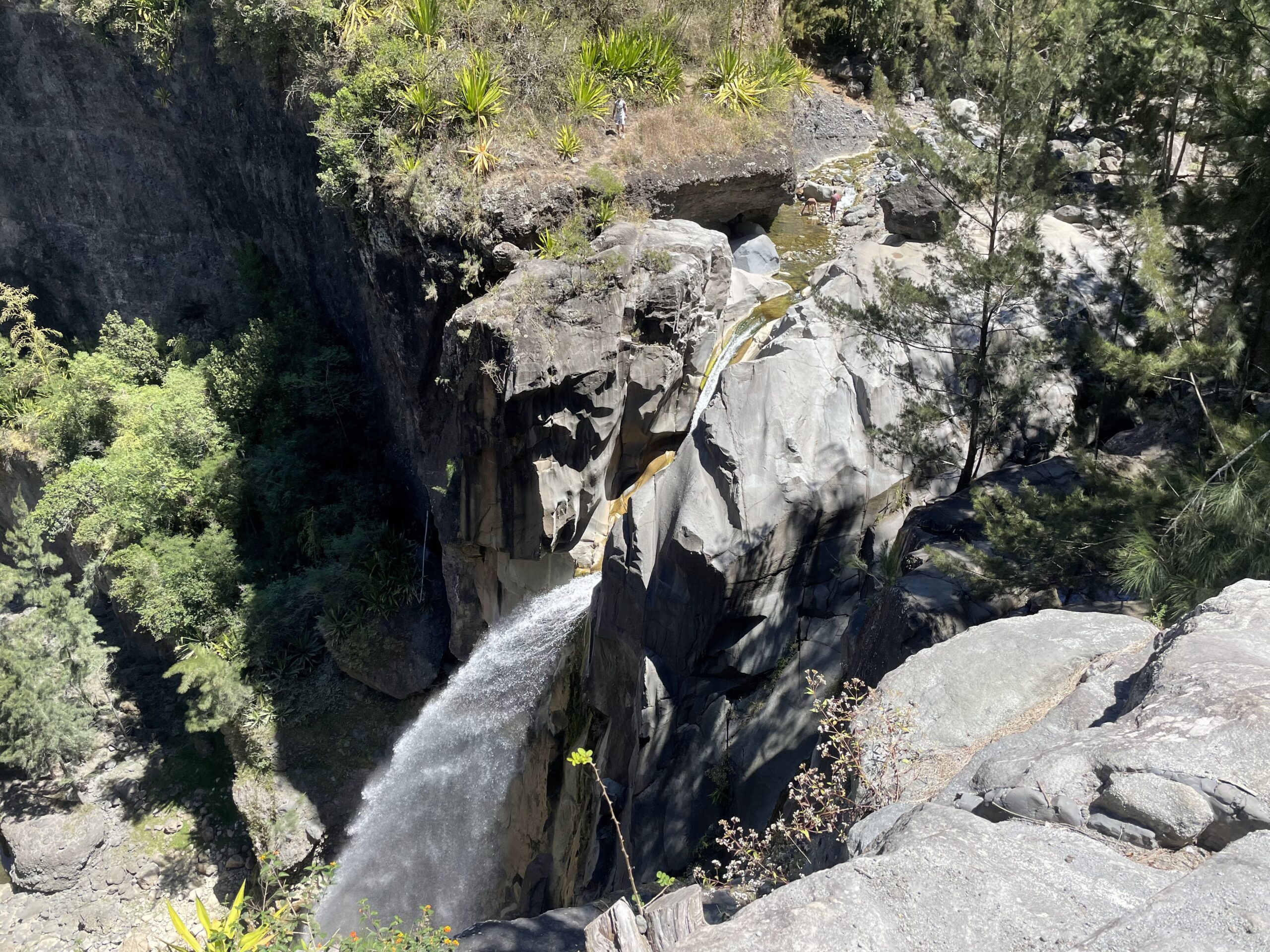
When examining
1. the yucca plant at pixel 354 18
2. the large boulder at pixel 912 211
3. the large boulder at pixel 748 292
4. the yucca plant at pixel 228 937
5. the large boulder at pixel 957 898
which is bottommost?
the yucca plant at pixel 228 937

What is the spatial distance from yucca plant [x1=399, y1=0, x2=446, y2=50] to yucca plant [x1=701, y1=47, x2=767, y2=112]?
4.98 m

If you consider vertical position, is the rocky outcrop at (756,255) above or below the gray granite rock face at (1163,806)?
above

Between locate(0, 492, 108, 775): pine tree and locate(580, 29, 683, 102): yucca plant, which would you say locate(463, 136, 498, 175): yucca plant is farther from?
locate(0, 492, 108, 775): pine tree

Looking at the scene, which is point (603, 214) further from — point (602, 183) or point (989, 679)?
point (989, 679)

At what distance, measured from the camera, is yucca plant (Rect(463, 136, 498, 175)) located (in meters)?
13.8

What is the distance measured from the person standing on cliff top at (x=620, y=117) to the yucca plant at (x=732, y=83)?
2090mm

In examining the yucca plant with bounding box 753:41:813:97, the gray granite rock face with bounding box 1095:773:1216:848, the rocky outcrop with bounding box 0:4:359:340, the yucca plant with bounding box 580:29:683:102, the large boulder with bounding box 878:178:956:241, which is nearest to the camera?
the gray granite rock face with bounding box 1095:773:1216:848

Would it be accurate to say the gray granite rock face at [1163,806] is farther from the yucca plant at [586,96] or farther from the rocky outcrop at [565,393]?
the yucca plant at [586,96]

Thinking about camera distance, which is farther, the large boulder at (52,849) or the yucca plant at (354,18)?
the large boulder at (52,849)

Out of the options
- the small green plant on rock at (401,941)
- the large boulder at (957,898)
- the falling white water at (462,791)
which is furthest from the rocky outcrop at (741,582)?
the large boulder at (957,898)

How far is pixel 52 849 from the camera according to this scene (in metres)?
17.3

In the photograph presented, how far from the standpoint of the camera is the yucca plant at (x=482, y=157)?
1377 cm

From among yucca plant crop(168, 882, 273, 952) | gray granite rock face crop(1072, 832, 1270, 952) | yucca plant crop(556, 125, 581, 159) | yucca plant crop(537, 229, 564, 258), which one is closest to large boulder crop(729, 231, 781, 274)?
yucca plant crop(556, 125, 581, 159)

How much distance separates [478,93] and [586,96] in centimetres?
198
